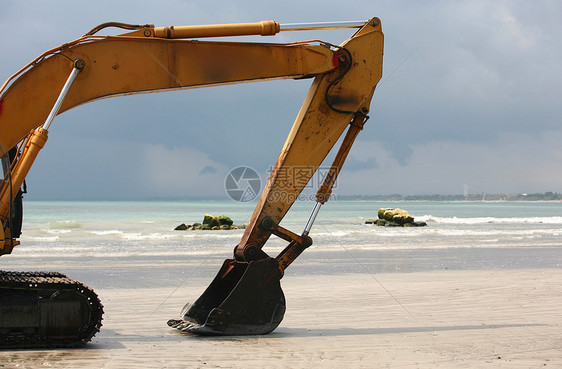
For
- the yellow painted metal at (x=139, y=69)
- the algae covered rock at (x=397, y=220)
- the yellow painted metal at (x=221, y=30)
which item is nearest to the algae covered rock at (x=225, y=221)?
the algae covered rock at (x=397, y=220)

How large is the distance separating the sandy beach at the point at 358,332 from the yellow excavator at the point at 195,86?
0.32 m

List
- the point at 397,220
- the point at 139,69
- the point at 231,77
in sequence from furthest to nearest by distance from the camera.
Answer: the point at 397,220
the point at 231,77
the point at 139,69

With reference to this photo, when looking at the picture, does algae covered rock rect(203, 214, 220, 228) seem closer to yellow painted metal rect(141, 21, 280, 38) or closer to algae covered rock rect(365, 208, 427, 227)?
algae covered rock rect(365, 208, 427, 227)

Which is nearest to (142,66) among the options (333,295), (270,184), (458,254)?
(270,184)

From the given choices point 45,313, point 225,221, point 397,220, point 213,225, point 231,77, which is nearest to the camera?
point 45,313

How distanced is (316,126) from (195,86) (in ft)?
4.86

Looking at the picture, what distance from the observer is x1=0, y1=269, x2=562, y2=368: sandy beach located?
20.8 ft

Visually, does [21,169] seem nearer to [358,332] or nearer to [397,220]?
[358,332]

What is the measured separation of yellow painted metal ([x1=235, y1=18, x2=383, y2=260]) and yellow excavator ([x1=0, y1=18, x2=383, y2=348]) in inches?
0.5

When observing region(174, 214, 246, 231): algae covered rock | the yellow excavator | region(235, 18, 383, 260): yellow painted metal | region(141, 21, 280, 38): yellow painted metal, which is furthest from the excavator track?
region(174, 214, 246, 231): algae covered rock

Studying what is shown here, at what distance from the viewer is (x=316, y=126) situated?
8055 millimetres

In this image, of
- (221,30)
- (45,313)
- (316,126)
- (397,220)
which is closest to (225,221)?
(397,220)

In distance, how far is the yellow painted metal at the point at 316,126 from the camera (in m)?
7.87

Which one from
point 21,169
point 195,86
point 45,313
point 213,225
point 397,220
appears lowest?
point 213,225
